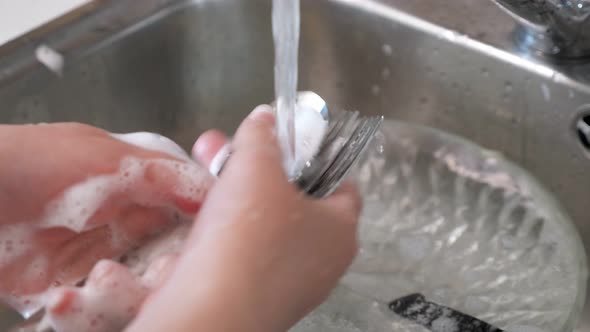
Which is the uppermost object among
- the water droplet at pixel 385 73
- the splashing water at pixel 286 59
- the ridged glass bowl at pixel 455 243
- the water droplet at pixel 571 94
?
the splashing water at pixel 286 59

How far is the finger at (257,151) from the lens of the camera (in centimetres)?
38

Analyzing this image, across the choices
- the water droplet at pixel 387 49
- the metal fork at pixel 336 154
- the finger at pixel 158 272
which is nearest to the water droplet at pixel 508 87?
the water droplet at pixel 387 49

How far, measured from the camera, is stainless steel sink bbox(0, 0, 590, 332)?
66cm

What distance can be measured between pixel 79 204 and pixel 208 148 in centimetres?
9

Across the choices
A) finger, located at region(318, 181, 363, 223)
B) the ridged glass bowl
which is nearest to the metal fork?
finger, located at region(318, 181, 363, 223)

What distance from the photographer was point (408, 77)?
2.41 ft

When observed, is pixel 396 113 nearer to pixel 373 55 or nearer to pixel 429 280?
pixel 373 55

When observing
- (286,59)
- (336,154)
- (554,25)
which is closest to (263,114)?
(336,154)

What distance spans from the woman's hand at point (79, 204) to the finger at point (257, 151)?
79 millimetres

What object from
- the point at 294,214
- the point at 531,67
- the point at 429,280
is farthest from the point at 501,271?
the point at 294,214

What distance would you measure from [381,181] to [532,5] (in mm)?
220

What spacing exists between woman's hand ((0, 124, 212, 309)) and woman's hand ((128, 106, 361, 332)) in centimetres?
11

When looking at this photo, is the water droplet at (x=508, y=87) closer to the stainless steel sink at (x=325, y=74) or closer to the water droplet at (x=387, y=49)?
the stainless steel sink at (x=325, y=74)

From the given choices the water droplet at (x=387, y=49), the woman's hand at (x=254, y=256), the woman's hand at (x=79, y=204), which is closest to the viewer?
the woman's hand at (x=254, y=256)
